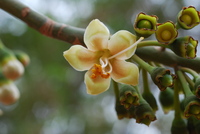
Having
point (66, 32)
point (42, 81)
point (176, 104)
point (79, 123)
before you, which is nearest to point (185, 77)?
point (176, 104)

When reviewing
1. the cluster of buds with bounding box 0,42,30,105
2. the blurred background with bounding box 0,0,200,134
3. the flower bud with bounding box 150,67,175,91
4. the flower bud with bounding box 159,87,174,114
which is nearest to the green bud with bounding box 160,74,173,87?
the flower bud with bounding box 150,67,175,91

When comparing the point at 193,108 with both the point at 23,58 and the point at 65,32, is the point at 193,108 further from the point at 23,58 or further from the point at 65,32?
the point at 23,58

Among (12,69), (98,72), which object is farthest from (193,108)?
(12,69)

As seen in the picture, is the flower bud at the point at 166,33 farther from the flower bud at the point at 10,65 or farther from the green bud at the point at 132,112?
the flower bud at the point at 10,65

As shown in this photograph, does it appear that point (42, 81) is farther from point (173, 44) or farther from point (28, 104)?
point (173, 44)

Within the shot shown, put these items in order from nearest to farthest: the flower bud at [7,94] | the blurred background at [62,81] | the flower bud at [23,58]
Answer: the flower bud at [7,94] → the flower bud at [23,58] → the blurred background at [62,81]

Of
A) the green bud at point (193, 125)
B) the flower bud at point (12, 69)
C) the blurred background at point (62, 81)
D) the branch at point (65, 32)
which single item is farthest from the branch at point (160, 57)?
the blurred background at point (62, 81)
